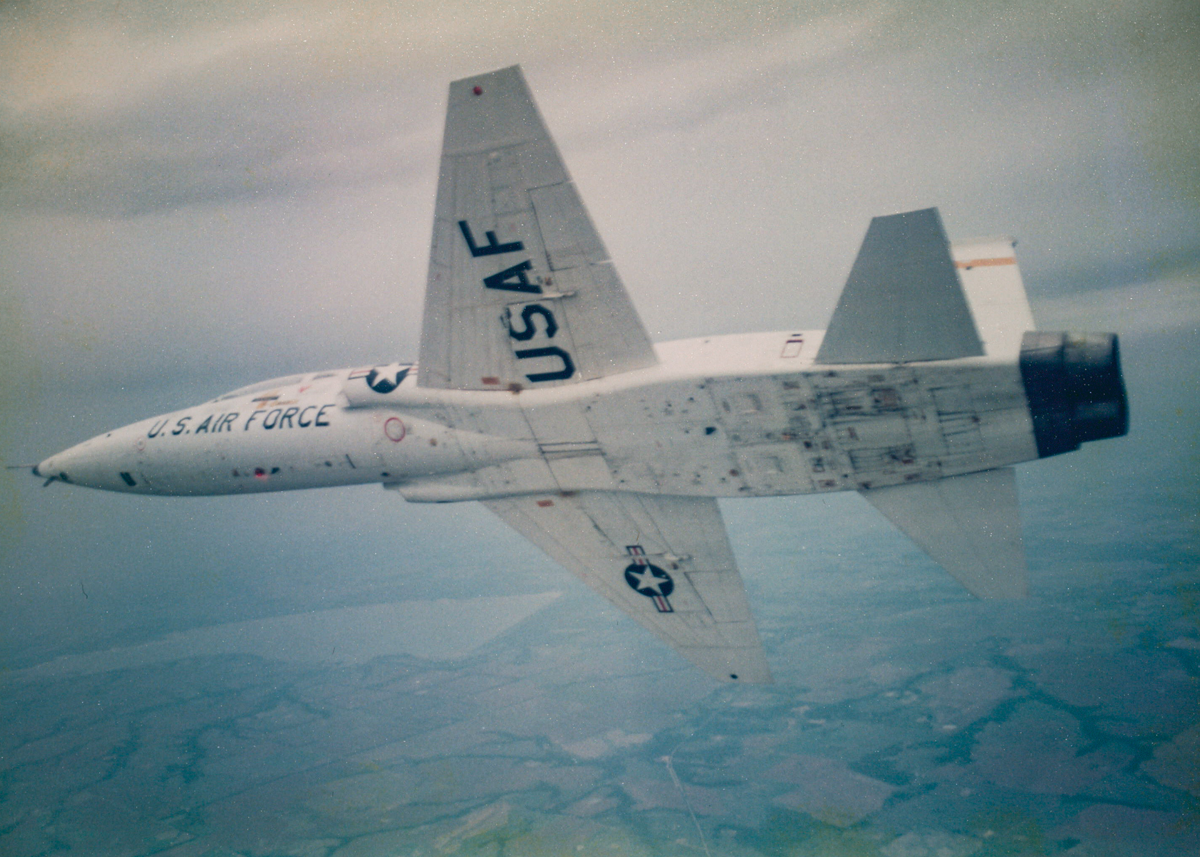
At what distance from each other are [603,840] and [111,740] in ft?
97.1

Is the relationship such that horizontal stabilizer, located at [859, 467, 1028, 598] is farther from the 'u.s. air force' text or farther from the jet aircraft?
the 'u.s. air force' text

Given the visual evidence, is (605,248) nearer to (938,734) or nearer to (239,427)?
(239,427)

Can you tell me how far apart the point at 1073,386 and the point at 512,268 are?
554 centimetres

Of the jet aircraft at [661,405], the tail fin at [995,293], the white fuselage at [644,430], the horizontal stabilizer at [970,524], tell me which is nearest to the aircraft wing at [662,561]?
the jet aircraft at [661,405]

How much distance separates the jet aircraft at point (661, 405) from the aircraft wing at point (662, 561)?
3cm

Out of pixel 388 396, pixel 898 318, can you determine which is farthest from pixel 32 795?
pixel 898 318

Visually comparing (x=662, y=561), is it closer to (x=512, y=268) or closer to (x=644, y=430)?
(x=644, y=430)

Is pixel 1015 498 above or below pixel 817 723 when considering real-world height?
above

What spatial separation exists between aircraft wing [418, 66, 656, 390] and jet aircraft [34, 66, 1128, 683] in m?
0.02

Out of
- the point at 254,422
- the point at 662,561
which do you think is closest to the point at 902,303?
the point at 662,561

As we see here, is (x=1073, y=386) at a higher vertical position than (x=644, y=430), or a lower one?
lower

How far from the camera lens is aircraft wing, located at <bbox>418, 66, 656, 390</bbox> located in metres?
5.79

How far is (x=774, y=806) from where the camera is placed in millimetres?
23969

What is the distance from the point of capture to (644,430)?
6.70 m
